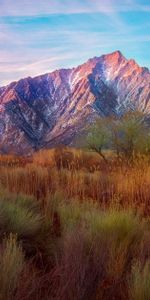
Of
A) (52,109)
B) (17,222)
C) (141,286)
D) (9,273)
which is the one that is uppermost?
(52,109)

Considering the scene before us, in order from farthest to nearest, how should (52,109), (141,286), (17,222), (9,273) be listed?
(52,109)
(17,222)
(141,286)
(9,273)

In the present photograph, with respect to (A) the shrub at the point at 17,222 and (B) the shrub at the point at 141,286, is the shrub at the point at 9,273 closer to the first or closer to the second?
(B) the shrub at the point at 141,286

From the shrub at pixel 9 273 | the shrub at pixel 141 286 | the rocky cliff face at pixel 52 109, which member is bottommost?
the shrub at pixel 141 286

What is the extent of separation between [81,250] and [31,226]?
1768mm

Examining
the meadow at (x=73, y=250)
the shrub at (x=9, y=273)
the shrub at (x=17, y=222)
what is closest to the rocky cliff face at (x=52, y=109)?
the meadow at (x=73, y=250)

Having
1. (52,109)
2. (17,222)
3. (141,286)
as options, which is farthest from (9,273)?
(52,109)

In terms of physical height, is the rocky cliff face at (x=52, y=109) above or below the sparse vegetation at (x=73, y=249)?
above

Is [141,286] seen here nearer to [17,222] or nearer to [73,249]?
[73,249]

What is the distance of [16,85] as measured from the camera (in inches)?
7820

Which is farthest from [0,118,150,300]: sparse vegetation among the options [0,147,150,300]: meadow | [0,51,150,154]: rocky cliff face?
[0,51,150,154]: rocky cliff face

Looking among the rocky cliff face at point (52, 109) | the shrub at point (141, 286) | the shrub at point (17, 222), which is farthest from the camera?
the rocky cliff face at point (52, 109)

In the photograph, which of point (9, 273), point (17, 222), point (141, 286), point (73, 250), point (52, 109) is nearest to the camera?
point (9, 273)

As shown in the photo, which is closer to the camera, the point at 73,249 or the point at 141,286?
the point at 141,286

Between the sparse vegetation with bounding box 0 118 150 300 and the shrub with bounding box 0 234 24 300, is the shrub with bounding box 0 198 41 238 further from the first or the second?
the shrub with bounding box 0 234 24 300
